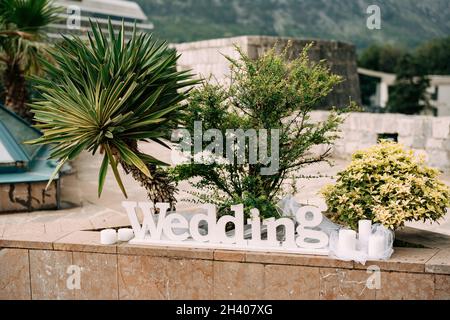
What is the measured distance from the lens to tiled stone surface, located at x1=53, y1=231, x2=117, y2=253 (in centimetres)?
545

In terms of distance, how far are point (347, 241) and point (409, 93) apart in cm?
4332

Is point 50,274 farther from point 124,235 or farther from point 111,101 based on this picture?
point 111,101

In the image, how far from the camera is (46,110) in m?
5.92

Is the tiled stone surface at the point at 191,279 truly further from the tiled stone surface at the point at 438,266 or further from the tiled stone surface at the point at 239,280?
the tiled stone surface at the point at 438,266

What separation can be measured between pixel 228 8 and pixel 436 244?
84.4 meters

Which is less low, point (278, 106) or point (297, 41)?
point (297, 41)

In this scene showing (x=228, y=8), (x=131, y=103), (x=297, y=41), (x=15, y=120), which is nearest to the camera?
(x=131, y=103)

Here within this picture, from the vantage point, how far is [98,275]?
5.52 m

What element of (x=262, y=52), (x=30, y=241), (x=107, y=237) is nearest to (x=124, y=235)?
(x=107, y=237)

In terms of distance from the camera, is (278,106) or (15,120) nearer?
(278,106)
